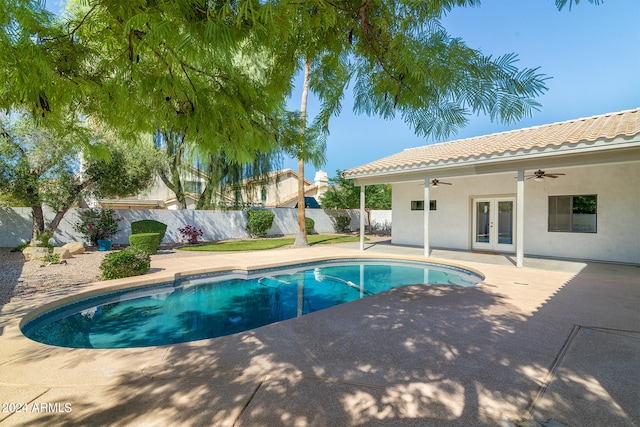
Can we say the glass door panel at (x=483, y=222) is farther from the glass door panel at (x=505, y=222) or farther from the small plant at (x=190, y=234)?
the small plant at (x=190, y=234)

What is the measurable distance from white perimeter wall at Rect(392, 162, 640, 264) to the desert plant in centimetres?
859

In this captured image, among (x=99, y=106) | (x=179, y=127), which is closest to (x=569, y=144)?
(x=179, y=127)

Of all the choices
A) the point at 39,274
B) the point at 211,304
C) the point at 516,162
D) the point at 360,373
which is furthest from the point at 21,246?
the point at 516,162

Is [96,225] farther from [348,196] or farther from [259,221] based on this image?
[348,196]

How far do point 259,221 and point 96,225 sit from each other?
336 inches

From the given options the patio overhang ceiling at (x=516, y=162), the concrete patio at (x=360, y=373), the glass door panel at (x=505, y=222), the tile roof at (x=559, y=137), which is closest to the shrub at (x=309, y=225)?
the tile roof at (x=559, y=137)

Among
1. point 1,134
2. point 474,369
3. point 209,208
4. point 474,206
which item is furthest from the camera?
point 209,208

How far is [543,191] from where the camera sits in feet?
39.1

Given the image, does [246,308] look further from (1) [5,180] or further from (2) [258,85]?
(1) [5,180]

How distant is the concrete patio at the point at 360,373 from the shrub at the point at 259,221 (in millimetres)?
14276

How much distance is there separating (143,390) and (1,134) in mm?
12857

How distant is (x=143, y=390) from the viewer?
2.88 m

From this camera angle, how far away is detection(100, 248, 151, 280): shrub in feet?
25.6

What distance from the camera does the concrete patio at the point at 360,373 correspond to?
2.56 metres
